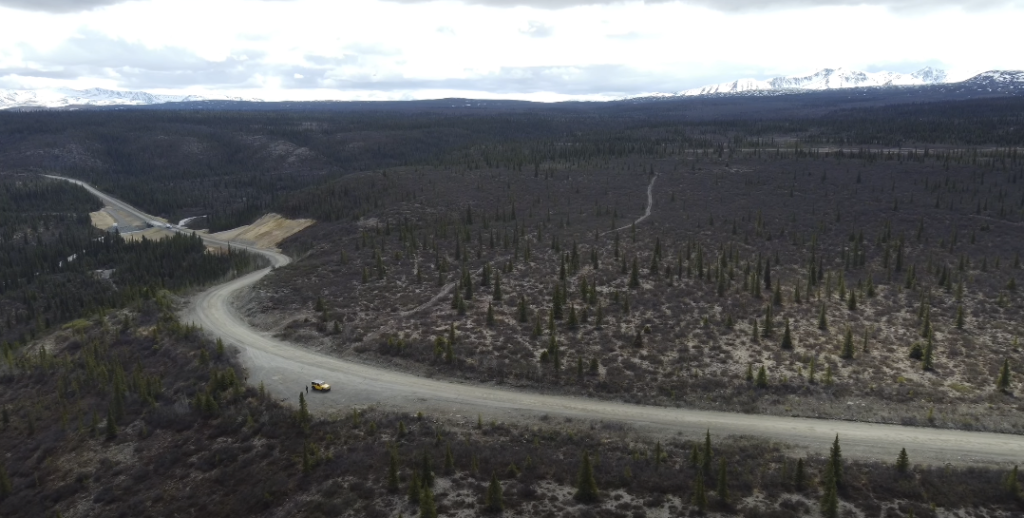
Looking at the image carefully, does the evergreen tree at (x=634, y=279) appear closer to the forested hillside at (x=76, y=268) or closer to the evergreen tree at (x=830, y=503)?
the evergreen tree at (x=830, y=503)

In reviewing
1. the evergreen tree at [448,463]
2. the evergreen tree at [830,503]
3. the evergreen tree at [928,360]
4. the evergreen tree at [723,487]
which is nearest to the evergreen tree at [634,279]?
the evergreen tree at [928,360]

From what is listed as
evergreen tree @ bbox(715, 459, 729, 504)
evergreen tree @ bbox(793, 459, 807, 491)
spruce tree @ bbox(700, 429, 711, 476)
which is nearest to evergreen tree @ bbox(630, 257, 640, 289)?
spruce tree @ bbox(700, 429, 711, 476)

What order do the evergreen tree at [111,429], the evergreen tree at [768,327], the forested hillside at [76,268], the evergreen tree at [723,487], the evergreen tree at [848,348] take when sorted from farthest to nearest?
the forested hillside at [76,268] → the evergreen tree at [768,327] → the evergreen tree at [848,348] → the evergreen tree at [111,429] → the evergreen tree at [723,487]

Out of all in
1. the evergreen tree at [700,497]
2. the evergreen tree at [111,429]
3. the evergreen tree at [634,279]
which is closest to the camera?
the evergreen tree at [700,497]

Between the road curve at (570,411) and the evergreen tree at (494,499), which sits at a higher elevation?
the evergreen tree at (494,499)

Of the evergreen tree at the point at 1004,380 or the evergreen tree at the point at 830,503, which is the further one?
the evergreen tree at the point at 1004,380

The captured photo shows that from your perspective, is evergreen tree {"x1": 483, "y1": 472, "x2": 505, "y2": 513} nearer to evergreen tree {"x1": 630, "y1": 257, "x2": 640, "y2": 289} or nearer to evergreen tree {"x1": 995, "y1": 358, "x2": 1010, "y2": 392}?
evergreen tree {"x1": 995, "y1": 358, "x2": 1010, "y2": 392}

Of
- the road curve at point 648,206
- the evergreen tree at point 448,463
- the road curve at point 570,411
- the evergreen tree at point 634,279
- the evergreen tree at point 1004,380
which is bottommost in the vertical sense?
the road curve at point 570,411
